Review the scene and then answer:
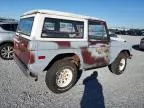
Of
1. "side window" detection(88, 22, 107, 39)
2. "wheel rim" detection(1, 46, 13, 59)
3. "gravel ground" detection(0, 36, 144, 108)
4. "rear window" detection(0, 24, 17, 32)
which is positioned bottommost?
"gravel ground" detection(0, 36, 144, 108)

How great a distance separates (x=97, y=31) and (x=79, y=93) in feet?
6.53

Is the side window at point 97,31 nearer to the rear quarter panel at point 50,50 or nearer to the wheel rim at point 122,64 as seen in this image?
the rear quarter panel at point 50,50

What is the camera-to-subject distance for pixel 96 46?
5.57m

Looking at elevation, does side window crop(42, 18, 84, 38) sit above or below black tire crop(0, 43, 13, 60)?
above

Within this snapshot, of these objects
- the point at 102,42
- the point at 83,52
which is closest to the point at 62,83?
the point at 83,52

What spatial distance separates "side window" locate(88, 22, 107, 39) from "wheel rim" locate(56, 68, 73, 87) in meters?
1.24

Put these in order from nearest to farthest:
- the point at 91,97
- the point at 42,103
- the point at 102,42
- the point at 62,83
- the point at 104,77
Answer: the point at 42,103, the point at 91,97, the point at 62,83, the point at 102,42, the point at 104,77

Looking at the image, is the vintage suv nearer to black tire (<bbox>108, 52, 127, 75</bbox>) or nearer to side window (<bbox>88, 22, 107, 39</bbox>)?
side window (<bbox>88, 22, 107, 39</bbox>)

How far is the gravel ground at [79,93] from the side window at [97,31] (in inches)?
56.7

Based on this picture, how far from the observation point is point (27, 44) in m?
4.39

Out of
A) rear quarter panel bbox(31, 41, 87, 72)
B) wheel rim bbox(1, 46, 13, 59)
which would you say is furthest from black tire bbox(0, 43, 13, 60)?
rear quarter panel bbox(31, 41, 87, 72)

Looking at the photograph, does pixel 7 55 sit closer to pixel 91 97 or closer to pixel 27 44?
pixel 27 44

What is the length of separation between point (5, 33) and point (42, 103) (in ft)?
14.3

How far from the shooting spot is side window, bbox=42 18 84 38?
178 inches
